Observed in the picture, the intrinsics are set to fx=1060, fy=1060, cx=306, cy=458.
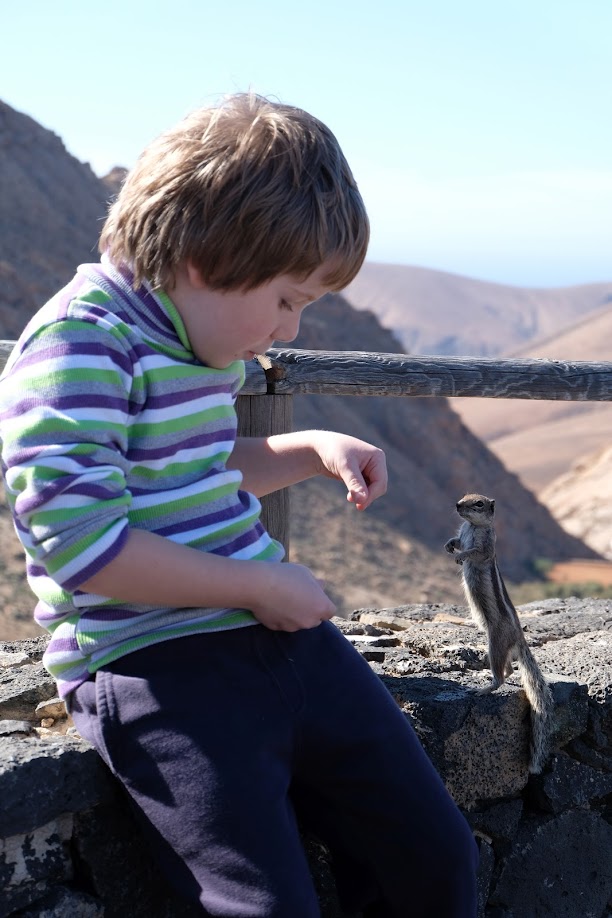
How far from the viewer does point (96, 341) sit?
1687 millimetres

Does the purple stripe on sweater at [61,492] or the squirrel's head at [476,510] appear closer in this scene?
the purple stripe on sweater at [61,492]

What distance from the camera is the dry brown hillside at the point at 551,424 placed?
4978 cm

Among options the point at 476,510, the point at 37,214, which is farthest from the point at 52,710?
the point at 37,214

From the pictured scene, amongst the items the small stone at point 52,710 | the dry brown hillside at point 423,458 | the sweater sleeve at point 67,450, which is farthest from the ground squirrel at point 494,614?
the dry brown hillside at point 423,458

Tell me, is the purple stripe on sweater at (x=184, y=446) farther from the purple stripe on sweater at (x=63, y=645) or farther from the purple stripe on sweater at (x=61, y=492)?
the purple stripe on sweater at (x=63, y=645)

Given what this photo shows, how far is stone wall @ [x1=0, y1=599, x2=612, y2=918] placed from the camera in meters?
1.90

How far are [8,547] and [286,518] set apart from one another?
1443 centimetres

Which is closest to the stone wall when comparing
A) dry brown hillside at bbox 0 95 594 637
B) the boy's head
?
the boy's head

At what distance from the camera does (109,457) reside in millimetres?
1650

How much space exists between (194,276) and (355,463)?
0.57 meters

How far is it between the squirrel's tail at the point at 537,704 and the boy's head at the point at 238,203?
124 centimetres

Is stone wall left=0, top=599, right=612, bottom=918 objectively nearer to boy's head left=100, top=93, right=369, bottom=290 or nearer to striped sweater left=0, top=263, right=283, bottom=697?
striped sweater left=0, top=263, right=283, bottom=697

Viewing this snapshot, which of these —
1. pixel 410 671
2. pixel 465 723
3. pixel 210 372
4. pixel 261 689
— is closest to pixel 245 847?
pixel 261 689

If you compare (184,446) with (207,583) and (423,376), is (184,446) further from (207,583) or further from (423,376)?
(423,376)
